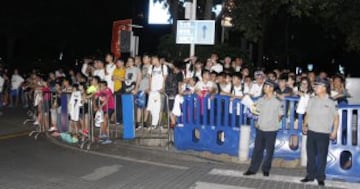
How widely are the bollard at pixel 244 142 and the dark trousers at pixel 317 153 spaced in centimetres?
201

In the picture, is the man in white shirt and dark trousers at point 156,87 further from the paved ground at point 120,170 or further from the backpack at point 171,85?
the paved ground at point 120,170

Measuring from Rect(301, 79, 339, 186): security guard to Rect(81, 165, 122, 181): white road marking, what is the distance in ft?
11.4

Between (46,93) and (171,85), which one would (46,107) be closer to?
Result: (46,93)

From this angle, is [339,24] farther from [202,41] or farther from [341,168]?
[341,168]

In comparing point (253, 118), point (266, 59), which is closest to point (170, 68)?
point (253, 118)

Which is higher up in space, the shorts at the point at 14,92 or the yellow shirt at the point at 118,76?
the yellow shirt at the point at 118,76

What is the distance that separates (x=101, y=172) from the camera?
9.80 m

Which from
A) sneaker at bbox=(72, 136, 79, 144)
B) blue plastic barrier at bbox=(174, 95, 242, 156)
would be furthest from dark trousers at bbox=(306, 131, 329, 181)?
sneaker at bbox=(72, 136, 79, 144)

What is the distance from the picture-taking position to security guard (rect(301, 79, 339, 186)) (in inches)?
354

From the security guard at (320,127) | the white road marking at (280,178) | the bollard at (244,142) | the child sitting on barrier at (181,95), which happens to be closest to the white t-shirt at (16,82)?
the child sitting on barrier at (181,95)

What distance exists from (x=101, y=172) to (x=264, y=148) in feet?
9.65

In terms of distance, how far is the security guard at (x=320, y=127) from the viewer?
9000 mm

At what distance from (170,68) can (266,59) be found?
41943 mm

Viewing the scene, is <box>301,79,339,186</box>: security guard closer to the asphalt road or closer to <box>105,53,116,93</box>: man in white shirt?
the asphalt road
